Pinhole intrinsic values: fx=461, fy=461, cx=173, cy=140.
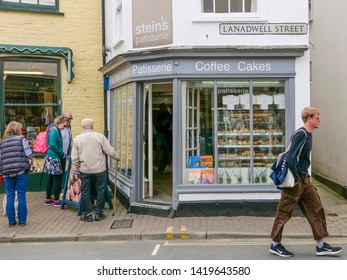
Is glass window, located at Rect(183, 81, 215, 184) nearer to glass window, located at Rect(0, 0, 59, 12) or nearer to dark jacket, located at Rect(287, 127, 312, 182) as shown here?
dark jacket, located at Rect(287, 127, 312, 182)

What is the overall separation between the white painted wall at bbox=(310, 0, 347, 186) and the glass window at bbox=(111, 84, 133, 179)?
15.1 feet

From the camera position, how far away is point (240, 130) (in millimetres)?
9133

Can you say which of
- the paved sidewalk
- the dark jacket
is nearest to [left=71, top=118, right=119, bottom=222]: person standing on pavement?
the paved sidewalk

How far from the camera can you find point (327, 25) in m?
12.3

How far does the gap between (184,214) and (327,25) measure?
22.7 feet

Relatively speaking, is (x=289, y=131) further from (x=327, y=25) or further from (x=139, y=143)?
(x=327, y=25)

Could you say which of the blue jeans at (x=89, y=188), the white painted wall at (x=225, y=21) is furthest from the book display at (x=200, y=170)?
the white painted wall at (x=225, y=21)

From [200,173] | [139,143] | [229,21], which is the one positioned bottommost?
[200,173]

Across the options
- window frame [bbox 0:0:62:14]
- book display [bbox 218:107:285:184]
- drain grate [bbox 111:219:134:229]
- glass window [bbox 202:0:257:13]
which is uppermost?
window frame [bbox 0:0:62:14]

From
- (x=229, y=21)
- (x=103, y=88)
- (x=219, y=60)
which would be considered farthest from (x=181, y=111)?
(x=103, y=88)

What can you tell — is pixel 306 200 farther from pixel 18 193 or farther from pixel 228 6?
pixel 18 193

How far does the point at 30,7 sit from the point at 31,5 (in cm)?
6

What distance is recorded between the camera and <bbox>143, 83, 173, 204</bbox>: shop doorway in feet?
32.1
